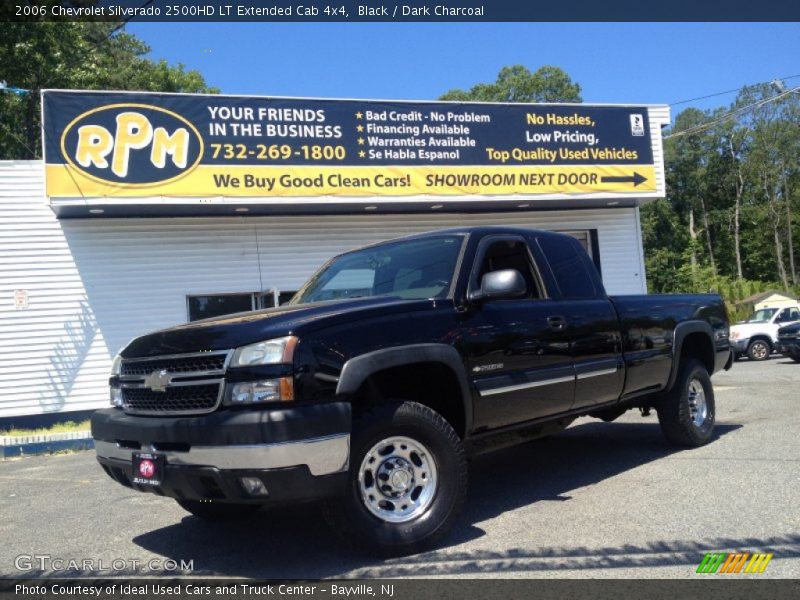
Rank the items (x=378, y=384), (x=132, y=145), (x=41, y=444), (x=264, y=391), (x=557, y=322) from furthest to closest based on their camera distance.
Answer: (x=132, y=145) < (x=41, y=444) < (x=557, y=322) < (x=378, y=384) < (x=264, y=391)

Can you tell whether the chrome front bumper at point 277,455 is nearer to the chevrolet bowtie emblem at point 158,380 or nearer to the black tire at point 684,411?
the chevrolet bowtie emblem at point 158,380

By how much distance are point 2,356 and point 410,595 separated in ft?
37.0

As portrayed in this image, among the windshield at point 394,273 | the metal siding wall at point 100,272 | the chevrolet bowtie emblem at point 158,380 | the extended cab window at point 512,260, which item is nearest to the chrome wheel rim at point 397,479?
the windshield at point 394,273

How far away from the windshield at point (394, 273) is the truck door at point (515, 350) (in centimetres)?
23

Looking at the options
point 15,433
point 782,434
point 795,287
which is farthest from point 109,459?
point 795,287

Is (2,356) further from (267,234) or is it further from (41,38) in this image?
(41,38)

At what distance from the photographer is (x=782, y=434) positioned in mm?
7719

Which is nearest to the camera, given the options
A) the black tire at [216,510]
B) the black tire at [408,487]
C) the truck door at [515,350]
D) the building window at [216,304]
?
the black tire at [408,487]

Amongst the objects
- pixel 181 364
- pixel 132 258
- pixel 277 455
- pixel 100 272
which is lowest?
pixel 277 455

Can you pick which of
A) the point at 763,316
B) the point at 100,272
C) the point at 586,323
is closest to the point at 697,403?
the point at 586,323

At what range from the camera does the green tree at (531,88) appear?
2156 inches

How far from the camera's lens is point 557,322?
5.48 metres

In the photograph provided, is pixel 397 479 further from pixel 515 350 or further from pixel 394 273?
pixel 394 273

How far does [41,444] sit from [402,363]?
26.2ft
